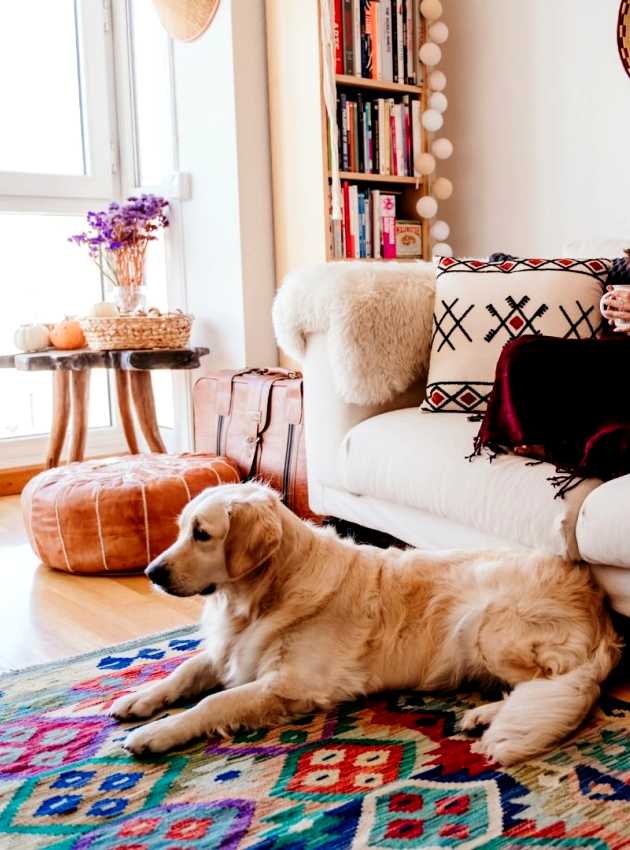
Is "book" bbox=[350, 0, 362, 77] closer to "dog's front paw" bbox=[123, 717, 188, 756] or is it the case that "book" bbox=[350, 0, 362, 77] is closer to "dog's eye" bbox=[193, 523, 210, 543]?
"dog's eye" bbox=[193, 523, 210, 543]

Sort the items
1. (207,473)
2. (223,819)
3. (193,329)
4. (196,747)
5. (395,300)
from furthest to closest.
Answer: (193,329) → (207,473) → (395,300) → (196,747) → (223,819)

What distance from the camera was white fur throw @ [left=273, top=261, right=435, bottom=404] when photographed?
2.29 meters

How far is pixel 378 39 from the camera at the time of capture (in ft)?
11.5

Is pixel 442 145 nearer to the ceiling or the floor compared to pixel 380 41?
nearer to the floor

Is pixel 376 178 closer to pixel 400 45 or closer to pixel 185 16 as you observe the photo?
pixel 400 45

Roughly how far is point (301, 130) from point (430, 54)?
596 millimetres

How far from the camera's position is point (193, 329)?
3.84 meters

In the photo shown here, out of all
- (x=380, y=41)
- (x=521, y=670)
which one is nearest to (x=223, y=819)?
(x=521, y=670)

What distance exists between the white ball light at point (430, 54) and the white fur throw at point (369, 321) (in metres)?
1.51

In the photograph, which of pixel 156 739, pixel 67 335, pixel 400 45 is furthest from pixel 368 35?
pixel 156 739

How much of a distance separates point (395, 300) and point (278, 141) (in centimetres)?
150

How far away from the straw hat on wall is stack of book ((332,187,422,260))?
0.82 m

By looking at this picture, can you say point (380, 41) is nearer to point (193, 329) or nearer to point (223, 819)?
point (193, 329)

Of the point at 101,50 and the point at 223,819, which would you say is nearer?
the point at 223,819
